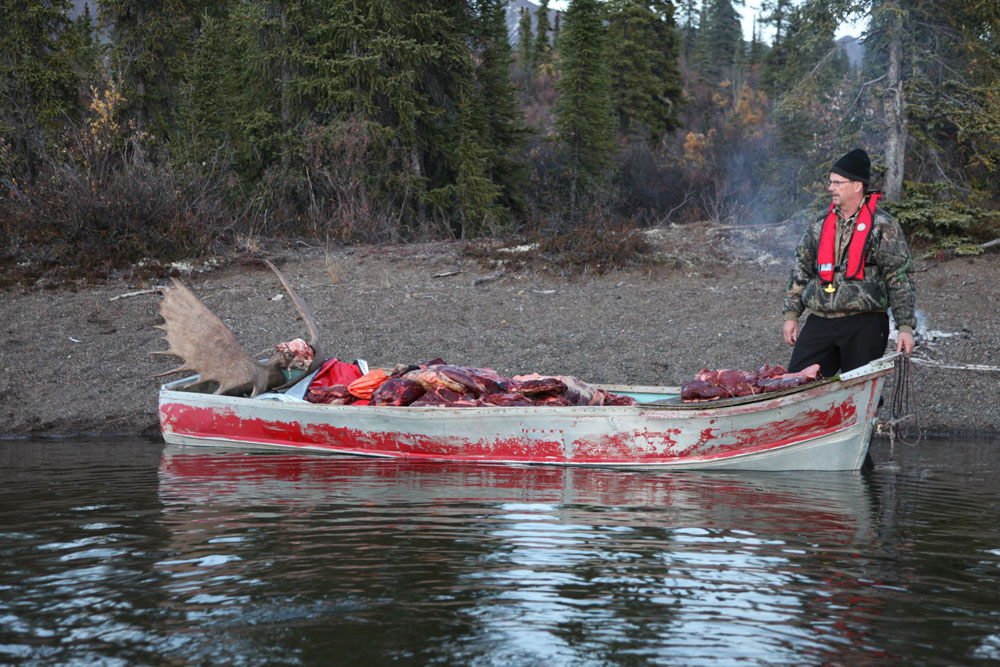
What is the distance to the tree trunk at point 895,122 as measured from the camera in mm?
14852

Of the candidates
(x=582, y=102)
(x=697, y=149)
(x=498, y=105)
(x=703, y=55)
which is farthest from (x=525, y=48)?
(x=498, y=105)

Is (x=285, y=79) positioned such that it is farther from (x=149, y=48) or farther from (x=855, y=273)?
(x=855, y=273)

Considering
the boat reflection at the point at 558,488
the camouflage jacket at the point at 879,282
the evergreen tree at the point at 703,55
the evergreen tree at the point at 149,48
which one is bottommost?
→ the boat reflection at the point at 558,488

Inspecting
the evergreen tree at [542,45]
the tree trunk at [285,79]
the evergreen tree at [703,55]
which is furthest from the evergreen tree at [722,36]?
the tree trunk at [285,79]

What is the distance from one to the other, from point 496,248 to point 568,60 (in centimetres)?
1295

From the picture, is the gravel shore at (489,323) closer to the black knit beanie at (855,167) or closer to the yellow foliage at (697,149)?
the black knit beanie at (855,167)

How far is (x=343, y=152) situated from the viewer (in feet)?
65.6

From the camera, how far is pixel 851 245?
20.7ft

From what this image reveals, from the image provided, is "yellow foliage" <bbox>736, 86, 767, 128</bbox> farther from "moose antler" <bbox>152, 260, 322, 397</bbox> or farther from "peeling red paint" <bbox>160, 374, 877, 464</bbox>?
"peeling red paint" <bbox>160, 374, 877, 464</bbox>

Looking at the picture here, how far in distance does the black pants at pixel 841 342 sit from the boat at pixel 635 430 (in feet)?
0.62

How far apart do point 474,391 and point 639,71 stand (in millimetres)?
30016

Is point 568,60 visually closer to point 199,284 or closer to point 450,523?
point 199,284

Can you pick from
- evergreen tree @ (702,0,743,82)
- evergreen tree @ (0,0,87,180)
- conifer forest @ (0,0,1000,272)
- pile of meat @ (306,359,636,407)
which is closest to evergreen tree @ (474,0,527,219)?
conifer forest @ (0,0,1000,272)

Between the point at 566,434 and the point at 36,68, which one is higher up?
the point at 36,68
